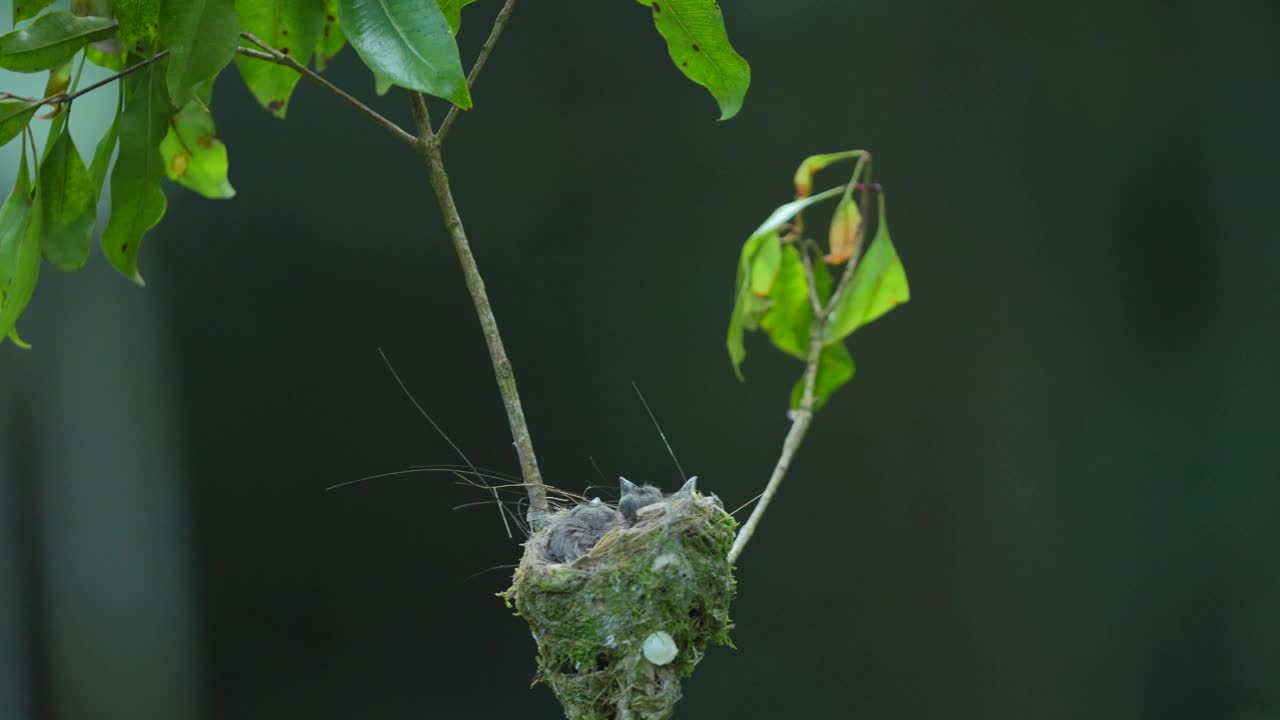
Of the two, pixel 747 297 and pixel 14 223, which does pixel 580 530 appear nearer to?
pixel 747 297

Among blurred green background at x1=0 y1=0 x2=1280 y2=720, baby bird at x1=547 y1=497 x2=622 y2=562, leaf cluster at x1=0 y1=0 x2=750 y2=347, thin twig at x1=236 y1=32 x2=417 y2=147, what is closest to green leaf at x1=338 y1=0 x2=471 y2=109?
leaf cluster at x1=0 y1=0 x2=750 y2=347

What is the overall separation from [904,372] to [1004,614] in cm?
57

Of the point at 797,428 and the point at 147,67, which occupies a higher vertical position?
the point at 147,67

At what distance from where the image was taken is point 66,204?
2.76ft

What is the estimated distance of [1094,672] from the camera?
7.16 feet

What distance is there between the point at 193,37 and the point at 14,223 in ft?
0.89

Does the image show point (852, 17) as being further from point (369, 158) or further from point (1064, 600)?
point (1064, 600)

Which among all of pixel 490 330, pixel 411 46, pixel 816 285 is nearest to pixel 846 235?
pixel 816 285

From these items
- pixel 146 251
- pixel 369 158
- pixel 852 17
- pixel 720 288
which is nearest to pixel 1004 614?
pixel 720 288

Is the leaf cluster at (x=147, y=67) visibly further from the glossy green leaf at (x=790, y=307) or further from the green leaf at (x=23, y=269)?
the glossy green leaf at (x=790, y=307)

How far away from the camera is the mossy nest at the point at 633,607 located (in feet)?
2.47

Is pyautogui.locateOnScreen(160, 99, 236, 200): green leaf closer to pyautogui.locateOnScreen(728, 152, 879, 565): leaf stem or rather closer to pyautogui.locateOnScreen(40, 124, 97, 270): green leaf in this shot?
pyautogui.locateOnScreen(40, 124, 97, 270): green leaf

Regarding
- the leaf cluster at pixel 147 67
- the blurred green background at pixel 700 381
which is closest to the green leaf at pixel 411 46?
the leaf cluster at pixel 147 67

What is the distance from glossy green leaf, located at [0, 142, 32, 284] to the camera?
819 mm
